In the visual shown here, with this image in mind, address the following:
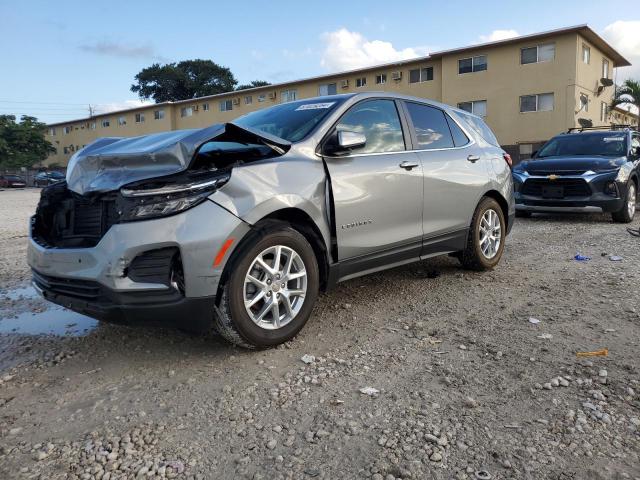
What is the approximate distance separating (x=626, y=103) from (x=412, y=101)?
31573 millimetres

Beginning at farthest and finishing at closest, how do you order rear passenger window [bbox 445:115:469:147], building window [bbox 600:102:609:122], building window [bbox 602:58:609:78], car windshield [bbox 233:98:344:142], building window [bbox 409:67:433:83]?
building window [bbox 409:67:433:83] → building window [bbox 600:102:609:122] → building window [bbox 602:58:609:78] → rear passenger window [bbox 445:115:469:147] → car windshield [bbox 233:98:344:142]

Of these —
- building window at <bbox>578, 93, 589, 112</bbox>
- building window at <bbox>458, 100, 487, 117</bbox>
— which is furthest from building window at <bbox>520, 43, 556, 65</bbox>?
building window at <bbox>458, 100, 487, 117</bbox>

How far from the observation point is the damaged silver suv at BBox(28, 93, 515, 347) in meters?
2.94

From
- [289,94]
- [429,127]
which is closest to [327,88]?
[289,94]

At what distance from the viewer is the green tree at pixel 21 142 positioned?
54.4m

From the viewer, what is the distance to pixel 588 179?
29.4 feet

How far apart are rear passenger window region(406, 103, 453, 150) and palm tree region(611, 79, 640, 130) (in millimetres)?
30071

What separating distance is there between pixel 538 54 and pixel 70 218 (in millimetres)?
28047

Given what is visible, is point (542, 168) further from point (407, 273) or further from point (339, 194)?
point (339, 194)

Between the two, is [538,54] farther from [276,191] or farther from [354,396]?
[354,396]

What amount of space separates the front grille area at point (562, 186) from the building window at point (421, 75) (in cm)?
2288

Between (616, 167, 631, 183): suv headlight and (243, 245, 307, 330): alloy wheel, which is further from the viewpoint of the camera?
(616, 167, 631, 183): suv headlight

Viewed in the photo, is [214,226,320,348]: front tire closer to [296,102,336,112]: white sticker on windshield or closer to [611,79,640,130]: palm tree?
[296,102,336,112]: white sticker on windshield

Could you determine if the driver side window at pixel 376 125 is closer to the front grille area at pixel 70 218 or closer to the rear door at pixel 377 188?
the rear door at pixel 377 188
